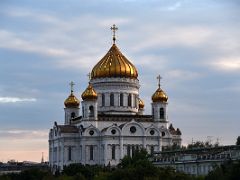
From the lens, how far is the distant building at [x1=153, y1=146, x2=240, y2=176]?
182ft

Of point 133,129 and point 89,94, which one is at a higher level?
point 89,94

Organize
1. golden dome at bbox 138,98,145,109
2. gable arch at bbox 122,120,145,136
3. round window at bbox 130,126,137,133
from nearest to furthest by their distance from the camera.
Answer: gable arch at bbox 122,120,145,136 < round window at bbox 130,126,137,133 < golden dome at bbox 138,98,145,109

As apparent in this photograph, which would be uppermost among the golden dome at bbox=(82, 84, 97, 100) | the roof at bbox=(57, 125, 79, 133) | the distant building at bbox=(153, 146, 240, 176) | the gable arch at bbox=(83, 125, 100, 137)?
the golden dome at bbox=(82, 84, 97, 100)

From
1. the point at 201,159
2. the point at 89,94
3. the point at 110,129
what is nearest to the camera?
the point at 201,159

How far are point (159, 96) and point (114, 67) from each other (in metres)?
5.60

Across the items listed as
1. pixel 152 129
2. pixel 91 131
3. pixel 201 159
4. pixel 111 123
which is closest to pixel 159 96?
pixel 152 129

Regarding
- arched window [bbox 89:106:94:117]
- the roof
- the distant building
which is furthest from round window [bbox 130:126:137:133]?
the distant building

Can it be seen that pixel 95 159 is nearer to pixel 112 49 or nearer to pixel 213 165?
pixel 112 49

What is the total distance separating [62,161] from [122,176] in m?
31.0

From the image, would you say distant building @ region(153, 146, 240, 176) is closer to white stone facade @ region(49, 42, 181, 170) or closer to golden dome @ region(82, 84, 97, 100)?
white stone facade @ region(49, 42, 181, 170)

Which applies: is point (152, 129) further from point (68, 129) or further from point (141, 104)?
point (141, 104)

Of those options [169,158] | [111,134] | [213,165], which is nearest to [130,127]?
[111,134]

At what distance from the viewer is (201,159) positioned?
58.1m

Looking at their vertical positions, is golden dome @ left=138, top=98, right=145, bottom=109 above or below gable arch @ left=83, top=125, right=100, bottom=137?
above
